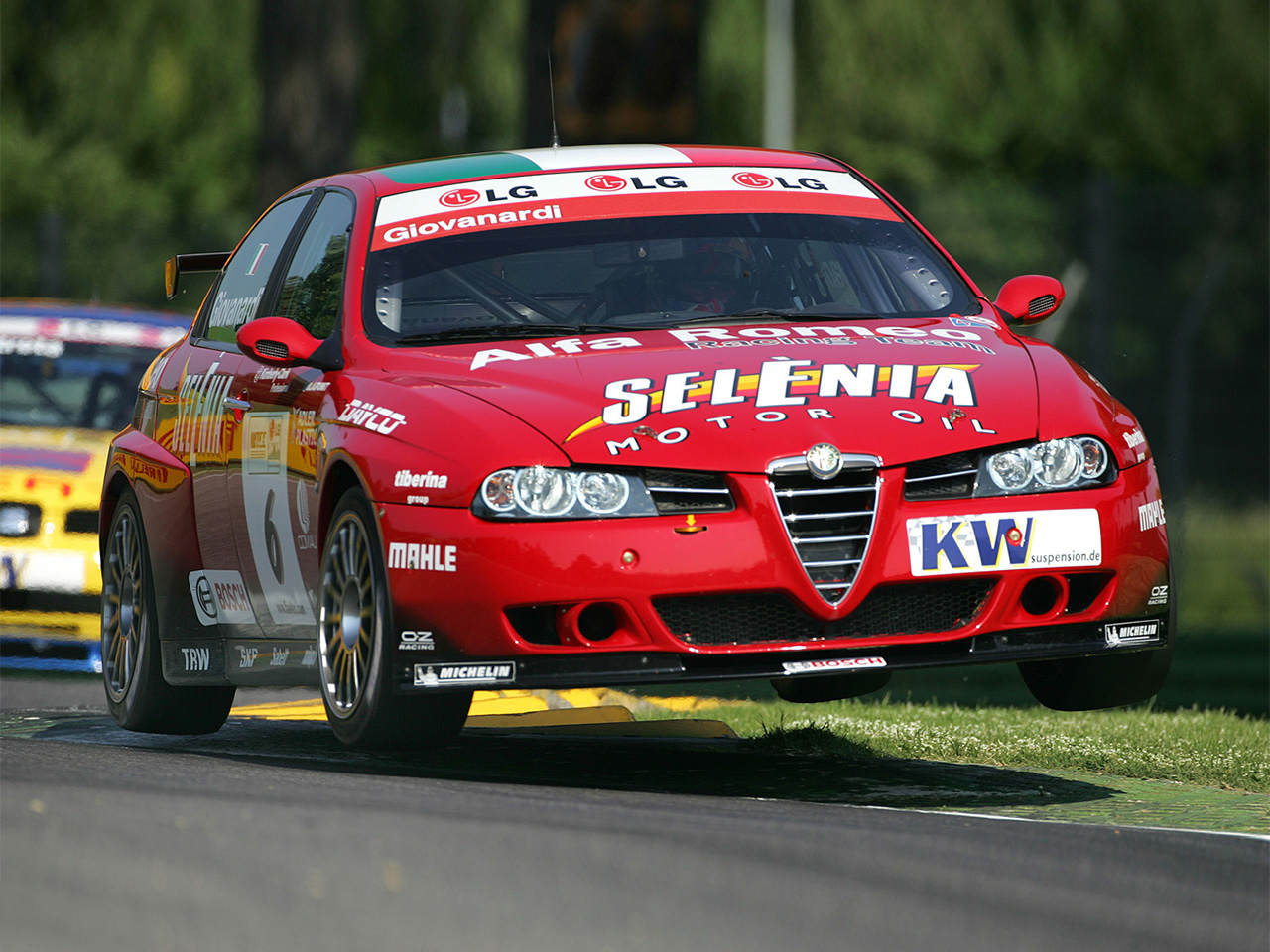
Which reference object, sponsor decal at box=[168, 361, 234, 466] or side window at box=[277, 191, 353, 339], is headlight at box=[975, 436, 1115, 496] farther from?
sponsor decal at box=[168, 361, 234, 466]

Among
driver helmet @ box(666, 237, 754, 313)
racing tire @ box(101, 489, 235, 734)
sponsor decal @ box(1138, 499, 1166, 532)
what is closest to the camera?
sponsor decal @ box(1138, 499, 1166, 532)

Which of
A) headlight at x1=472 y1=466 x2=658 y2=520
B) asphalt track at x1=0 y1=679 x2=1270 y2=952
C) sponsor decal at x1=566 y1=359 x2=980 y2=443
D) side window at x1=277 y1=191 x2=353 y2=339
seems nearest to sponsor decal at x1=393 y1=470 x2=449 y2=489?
headlight at x1=472 y1=466 x2=658 y2=520

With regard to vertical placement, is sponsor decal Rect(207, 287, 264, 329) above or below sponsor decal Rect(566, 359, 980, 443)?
below

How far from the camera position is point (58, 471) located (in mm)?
12391

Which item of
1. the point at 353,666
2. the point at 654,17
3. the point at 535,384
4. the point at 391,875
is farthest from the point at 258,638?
the point at 654,17

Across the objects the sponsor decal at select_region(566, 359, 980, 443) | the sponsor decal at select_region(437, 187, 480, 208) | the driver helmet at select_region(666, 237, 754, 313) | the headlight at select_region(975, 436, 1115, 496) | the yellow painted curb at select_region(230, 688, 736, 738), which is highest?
the sponsor decal at select_region(437, 187, 480, 208)

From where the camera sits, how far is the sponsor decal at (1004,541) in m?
6.65

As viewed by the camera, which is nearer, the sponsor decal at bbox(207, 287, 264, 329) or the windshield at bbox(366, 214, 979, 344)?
the windshield at bbox(366, 214, 979, 344)

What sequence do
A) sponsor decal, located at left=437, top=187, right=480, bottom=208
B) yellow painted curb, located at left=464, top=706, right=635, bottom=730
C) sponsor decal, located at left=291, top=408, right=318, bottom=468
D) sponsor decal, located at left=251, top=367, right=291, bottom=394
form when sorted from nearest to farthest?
1. sponsor decal, located at left=291, top=408, right=318, bottom=468
2. sponsor decal, located at left=251, top=367, right=291, bottom=394
3. sponsor decal, located at left=437, top=187, right=480, bottom=208
4. yellow painted curb, located at left=464, top=706, right=635, bottom=730

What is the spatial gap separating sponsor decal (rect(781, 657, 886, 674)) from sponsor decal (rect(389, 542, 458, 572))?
2.97 ft

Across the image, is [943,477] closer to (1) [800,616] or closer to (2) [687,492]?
(1) [800,616]

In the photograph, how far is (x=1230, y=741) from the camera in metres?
8.88

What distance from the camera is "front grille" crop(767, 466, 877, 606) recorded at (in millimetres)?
6582

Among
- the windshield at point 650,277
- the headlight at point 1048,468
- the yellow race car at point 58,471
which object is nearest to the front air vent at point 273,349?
the windshield at point 650,277
